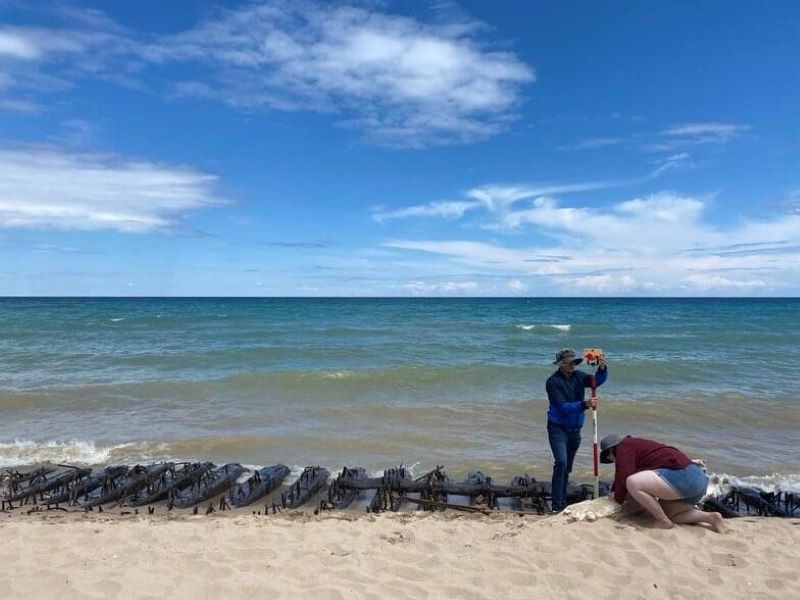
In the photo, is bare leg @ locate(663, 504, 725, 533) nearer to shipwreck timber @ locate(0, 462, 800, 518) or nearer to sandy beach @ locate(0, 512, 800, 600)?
sandy beach @ locate(0, 512, 800, 600)

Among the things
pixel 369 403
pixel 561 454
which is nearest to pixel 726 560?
pixel 561 454

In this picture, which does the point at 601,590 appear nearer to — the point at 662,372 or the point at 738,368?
the point at 662,372

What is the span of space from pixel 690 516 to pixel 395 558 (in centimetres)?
314

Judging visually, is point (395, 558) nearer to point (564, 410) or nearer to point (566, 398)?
point (564, 410)

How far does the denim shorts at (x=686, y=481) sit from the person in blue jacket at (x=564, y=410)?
1.21 meters

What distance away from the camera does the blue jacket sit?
6.87 meters

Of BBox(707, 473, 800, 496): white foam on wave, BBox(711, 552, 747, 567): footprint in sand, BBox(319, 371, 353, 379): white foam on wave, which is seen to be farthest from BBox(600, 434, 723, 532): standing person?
BBox(319, 371, 353, 379): white foam on wave

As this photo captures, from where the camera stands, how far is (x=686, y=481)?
583cm

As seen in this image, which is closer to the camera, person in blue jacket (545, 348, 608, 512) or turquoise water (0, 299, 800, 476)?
person in blue jacket (545, 348, 608, 512)

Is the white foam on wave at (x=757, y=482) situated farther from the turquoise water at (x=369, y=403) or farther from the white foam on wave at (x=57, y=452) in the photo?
the white foam on wave at (x=57, y=452)

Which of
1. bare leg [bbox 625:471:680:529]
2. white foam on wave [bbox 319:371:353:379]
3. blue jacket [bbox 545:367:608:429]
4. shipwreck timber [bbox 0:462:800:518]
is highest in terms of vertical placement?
blue jacket [bbox 545:367:608:429]

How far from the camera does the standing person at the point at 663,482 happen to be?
19.2ft

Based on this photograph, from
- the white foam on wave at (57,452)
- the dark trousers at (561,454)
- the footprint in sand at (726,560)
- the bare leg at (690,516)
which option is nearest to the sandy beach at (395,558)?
the footprint in sand at (726,560)

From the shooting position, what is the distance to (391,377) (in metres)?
19.6
